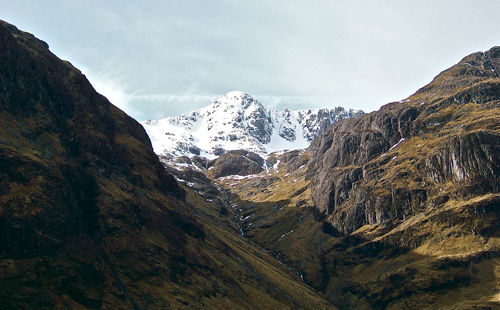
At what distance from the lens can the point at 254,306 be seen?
13162cm

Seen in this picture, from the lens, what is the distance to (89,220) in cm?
11862

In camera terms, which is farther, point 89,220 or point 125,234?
point 125,234

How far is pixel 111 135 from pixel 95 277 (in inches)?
3491

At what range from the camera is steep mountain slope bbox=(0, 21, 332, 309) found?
293 feet

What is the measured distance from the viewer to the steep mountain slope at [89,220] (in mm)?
89188

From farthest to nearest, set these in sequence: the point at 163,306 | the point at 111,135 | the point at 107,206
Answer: the point at 111,135, the point at 107,206, the point at 163,306

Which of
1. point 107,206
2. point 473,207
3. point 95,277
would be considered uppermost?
point 107,206

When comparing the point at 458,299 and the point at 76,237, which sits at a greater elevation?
the point at 76,237

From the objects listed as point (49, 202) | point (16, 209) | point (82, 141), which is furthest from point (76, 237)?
point (82, 141)

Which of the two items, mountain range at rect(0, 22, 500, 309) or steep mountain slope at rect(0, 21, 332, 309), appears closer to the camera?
steep mountain slope at rect(0, 21, 332, 309)

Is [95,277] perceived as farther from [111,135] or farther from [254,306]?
[111,135]

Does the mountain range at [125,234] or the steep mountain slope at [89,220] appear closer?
the steep mountain slope at [89,220]

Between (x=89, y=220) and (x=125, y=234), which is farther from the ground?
(x=89, y=220)

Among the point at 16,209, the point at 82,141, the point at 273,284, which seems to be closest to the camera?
the point at 16,209
